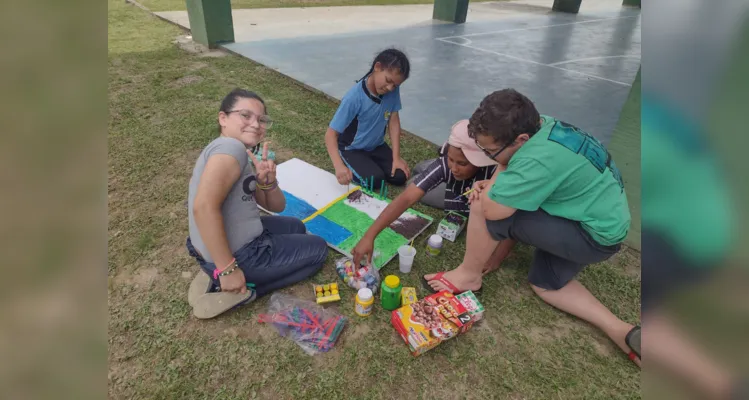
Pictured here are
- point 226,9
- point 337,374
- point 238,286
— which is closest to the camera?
point 337,374

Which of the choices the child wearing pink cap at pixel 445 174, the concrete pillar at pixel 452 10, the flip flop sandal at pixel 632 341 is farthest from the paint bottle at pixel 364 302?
the concrete pillar at pixel 452 10

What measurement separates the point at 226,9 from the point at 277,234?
5565mm

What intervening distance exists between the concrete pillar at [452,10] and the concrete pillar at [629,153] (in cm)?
556

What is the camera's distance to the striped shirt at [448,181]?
2549 millimetres

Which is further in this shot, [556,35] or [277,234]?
[556,35]

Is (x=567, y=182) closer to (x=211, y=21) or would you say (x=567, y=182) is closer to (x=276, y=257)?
(x=276, y=257)

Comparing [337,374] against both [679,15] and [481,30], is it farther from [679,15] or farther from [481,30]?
[481,30]

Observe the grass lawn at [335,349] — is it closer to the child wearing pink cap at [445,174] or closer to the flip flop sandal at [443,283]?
the flip flop sandal at [443,283]

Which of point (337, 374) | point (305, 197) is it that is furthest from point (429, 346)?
point (305, 197)

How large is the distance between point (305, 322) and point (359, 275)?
1.37ft

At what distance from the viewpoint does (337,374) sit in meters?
2.00

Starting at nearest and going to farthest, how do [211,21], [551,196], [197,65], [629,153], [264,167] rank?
[551,196] < [264,167] < [629,153] < [197,65] < [211,21]

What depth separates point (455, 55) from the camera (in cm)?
702

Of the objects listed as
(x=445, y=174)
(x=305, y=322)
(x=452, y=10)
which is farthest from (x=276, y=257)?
(x=452, y=10)
